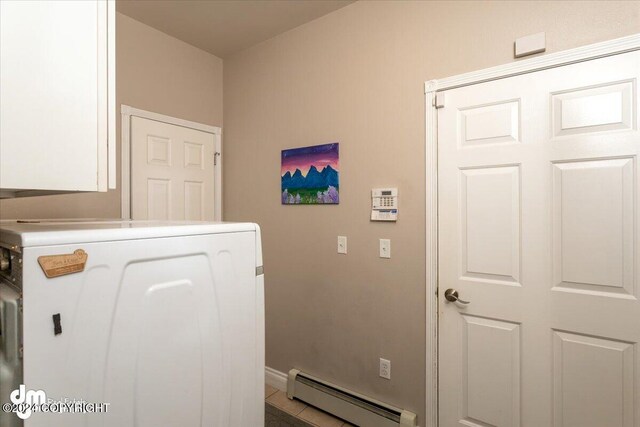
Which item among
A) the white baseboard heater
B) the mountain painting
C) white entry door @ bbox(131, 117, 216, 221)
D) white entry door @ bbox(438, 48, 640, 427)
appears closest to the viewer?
white entry door @ bbox(438, 48, 640, 427)

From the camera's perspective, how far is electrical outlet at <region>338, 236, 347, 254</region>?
2.20 metres

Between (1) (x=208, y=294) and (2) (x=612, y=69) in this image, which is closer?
(1) (x=208, y=294)

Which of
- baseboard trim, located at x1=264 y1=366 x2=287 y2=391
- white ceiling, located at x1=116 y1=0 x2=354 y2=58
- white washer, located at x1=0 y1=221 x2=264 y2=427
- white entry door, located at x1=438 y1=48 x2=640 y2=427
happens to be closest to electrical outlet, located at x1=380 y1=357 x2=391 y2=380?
white entry door, located at x1=438 y1=48 x2=640 y2=427

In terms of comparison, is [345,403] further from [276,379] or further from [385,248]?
[385,248]

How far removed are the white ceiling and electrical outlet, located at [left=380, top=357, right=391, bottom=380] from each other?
2308 mm

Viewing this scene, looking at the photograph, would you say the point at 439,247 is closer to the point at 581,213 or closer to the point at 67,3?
the point at 581,213

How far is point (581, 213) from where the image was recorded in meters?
1.49

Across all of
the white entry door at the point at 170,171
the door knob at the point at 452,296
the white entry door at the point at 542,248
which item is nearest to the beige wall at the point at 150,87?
the white entry door at the point at 170,171

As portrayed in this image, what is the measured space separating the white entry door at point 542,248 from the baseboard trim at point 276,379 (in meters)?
1.17

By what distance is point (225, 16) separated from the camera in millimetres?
2281

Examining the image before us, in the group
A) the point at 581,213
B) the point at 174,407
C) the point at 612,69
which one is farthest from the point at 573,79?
the point at 174,407

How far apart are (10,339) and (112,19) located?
78 centimetres

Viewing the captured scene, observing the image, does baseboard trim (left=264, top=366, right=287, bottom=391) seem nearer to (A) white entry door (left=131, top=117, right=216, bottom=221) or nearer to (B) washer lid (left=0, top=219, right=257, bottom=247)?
(A) white entry door (left=131, top=117, right=216, bottom=221)

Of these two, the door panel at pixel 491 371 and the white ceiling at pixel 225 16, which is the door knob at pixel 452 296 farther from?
the white ceiling at pixel 225 16
